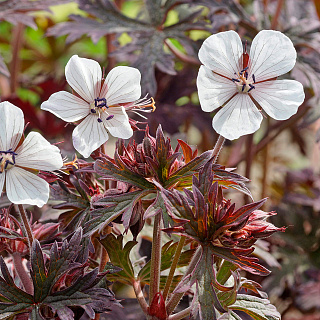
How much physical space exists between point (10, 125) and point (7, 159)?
1.7 inches

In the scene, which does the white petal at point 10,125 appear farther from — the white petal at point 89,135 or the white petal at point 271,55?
the white petal at point 271,55

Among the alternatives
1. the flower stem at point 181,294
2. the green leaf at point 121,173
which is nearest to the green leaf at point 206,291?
the flower stem at point 181,294

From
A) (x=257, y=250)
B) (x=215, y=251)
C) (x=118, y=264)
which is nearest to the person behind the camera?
(x=215, y=251)

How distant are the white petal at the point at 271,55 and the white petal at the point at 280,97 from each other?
0.05ft

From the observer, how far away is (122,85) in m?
0.67

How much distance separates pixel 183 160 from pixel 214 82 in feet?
0.47

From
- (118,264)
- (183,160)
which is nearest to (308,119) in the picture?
(183,160)

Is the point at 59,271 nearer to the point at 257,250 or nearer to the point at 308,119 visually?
the point at 257,250

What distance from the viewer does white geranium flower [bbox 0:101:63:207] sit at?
1.97 ft

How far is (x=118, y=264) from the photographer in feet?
2.43

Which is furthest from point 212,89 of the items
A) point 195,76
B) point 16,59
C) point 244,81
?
point 16,59

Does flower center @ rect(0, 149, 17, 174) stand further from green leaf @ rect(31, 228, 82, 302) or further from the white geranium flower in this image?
green leaf @ rect(31, 228, 82, 302)

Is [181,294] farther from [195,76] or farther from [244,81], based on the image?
[195,76]

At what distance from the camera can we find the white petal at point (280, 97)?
64cm
